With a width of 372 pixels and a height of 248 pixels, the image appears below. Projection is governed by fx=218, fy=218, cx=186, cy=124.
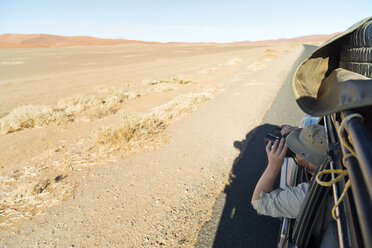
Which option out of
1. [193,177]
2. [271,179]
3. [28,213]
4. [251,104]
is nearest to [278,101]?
[251,104]

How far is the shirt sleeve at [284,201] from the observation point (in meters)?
1.61

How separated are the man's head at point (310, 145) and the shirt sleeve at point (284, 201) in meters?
0.19

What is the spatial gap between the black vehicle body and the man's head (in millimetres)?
109

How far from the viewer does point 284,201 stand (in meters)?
1.68

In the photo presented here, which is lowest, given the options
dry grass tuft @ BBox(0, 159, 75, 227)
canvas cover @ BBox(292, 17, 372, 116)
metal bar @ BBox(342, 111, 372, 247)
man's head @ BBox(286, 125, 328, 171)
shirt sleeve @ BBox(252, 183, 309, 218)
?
dry grass tuft @ BBox(0, 159, 75, 227)

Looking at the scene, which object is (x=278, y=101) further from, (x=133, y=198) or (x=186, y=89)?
(x=133, y=198)

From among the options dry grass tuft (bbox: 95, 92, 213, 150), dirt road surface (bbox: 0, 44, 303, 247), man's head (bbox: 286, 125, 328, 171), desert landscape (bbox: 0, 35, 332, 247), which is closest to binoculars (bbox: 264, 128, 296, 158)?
man's head (bbox: 286, 125, 328, 171)

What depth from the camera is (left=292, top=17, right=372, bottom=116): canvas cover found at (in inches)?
45.4

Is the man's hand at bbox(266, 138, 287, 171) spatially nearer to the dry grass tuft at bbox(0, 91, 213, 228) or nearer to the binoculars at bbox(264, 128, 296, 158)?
the binoculars at bbox(264, 128, 296, 158)

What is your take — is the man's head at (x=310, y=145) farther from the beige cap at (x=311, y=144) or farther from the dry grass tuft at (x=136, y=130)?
the dry grass tuft at (x=136, y=130)

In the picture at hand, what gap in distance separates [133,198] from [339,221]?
2640 mm

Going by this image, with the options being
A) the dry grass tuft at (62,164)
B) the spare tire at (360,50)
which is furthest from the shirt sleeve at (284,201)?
the dry grass tuft at (62,164)

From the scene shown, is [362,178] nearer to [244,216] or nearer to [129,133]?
[244,216]

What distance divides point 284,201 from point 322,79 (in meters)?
1.03
